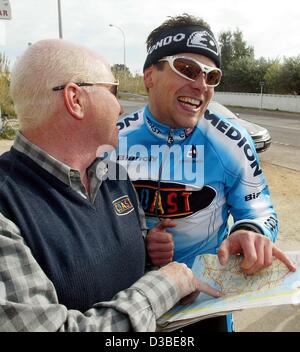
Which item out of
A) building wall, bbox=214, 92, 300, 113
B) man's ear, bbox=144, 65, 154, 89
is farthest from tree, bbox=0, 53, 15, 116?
building wall, bbox=214, 92, 300, 113

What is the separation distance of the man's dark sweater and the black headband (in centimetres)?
84

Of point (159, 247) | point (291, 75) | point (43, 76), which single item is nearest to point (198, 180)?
point (159, 247)

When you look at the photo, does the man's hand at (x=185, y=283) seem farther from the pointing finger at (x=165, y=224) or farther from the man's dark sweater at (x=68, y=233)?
the pointing finger at (x=165, y=224)

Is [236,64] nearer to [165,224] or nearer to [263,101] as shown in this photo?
[263,101]

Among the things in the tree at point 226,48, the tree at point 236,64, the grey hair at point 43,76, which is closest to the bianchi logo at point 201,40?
the grey hair at point 43,76

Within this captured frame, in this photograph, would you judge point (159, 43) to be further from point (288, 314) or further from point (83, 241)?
point (288, 314)

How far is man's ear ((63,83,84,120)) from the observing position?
122 centimetres

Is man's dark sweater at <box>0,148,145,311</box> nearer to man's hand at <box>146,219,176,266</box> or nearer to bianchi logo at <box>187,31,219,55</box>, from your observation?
man's hand at <box>146,219,176,266</box>

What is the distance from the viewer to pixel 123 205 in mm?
1407

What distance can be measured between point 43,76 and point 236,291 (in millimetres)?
958

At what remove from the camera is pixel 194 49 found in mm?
1678

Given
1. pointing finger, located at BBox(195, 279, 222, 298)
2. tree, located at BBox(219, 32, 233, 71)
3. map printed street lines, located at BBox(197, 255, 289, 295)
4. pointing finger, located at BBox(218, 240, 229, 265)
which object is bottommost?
pointing finger, located at BBox(195, 279, 222, 298)

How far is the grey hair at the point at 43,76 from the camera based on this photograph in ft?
3.96
